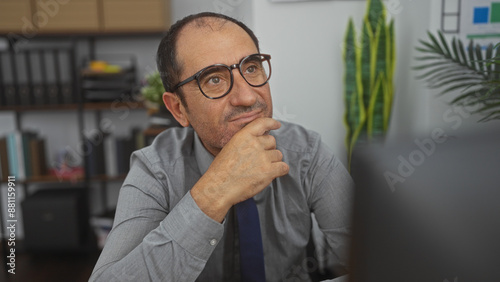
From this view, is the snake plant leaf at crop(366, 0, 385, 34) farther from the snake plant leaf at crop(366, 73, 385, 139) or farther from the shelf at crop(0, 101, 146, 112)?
the shelf at crop(0, 101, 146, 112)

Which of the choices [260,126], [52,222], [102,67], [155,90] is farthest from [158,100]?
[52,222]

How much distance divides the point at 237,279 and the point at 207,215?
0.88ft

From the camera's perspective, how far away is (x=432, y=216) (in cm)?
39

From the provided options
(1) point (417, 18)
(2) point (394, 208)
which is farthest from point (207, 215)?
(1) point (417, 18)

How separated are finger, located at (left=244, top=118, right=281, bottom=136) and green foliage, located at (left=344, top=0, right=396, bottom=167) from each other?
116 centimetres

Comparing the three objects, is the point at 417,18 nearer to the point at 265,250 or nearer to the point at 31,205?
Result: the point at 265,250

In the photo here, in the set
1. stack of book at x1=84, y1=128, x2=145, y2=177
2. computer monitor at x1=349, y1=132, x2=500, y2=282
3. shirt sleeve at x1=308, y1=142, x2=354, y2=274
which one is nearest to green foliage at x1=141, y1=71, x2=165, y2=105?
shirt sleeve at x1=308, y1=142, x2=354, y2=274

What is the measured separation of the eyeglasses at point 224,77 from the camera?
0.87m

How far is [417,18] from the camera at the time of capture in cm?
207

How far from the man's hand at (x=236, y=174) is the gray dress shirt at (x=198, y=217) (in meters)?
0.03

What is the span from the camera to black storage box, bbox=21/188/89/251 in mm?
2652

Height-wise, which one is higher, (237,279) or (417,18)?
(417,18)

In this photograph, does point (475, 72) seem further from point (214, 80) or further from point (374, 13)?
point (214, 80)

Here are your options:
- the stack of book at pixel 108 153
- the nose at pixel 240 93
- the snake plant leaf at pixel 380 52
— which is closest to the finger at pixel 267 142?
the nose at pixel 240 93
